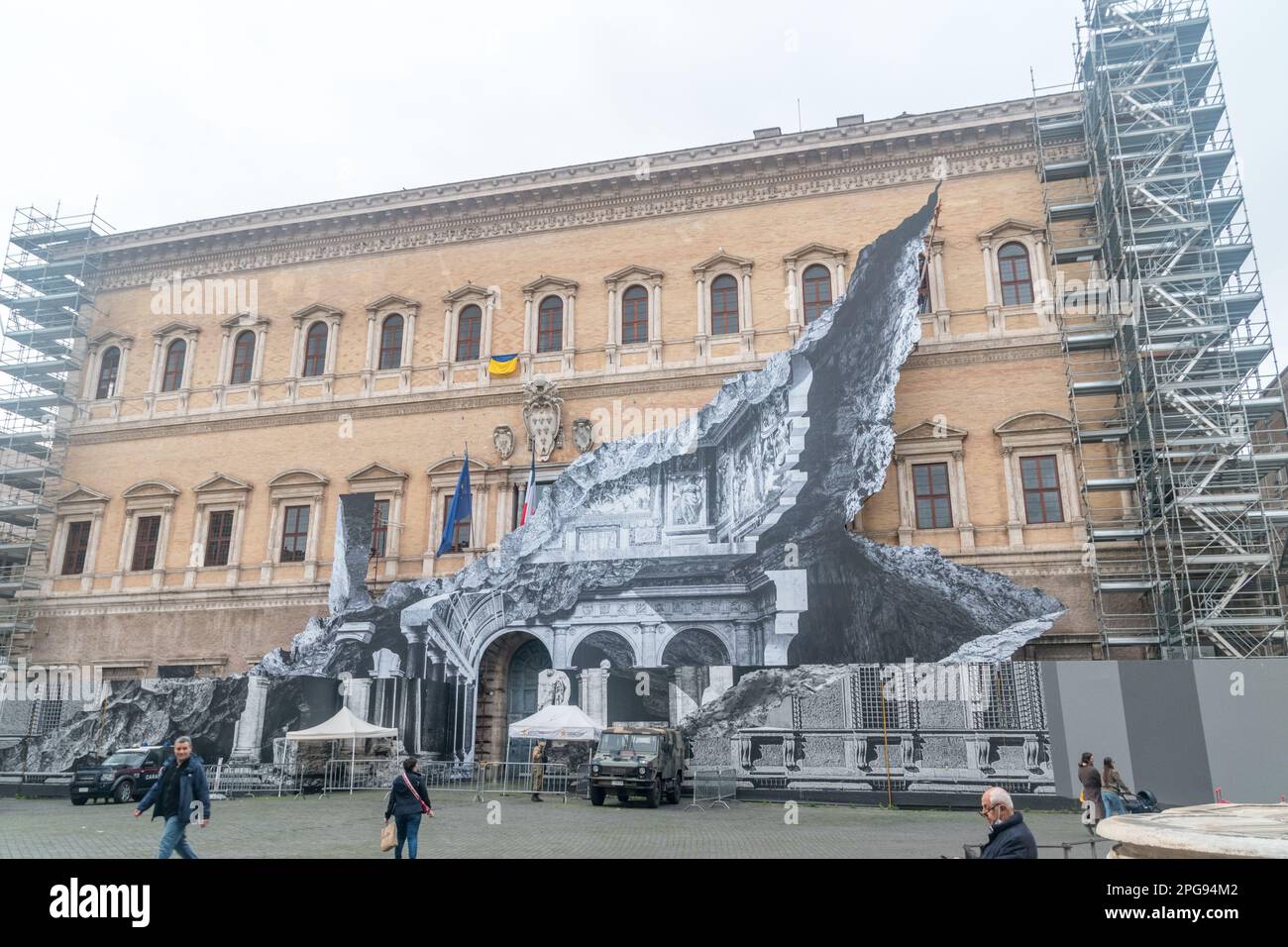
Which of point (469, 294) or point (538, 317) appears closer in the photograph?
point (538, 317)

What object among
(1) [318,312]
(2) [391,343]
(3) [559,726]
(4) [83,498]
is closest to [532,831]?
(3) [559,726]

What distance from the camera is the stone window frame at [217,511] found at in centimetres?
2755

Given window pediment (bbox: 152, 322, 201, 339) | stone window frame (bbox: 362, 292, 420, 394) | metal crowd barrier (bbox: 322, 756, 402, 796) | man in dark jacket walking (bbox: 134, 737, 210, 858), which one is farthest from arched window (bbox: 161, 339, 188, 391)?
man in dark jacket walking (bbox: 134, 737, 210, 858)

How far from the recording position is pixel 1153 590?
20.9 meters

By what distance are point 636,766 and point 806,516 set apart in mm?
7062

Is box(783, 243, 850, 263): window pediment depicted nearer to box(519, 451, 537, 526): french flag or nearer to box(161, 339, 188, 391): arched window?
box(519, 451, 537, 526): french flag

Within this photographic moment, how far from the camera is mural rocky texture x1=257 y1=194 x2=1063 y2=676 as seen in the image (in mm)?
21047

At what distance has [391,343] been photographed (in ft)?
94.2

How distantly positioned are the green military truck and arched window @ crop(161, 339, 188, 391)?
19.7 metres

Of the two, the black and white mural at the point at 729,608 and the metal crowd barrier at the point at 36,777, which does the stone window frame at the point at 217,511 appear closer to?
the black and white mural at the point at 729,608

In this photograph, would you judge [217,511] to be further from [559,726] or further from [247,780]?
[559,726]

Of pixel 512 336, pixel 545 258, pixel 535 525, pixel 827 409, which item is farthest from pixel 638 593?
pixel 545 258

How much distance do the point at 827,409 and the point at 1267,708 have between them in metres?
10.5
